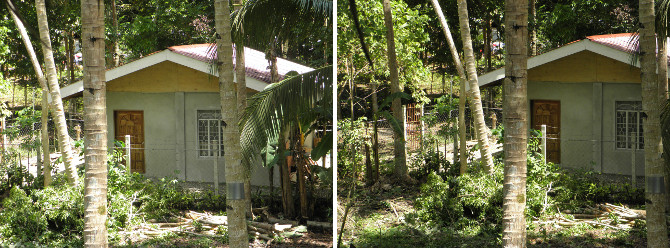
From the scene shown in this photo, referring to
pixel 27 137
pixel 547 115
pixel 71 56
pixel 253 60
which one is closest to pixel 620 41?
pixel 547 115

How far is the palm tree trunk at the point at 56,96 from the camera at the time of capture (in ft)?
14.2

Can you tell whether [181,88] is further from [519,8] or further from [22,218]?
[519,8]

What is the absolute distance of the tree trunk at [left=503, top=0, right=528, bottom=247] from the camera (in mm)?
2609

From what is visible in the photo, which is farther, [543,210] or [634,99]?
[543,210]

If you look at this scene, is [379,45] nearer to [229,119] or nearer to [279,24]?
[279,24]

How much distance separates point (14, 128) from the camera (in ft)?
18.7

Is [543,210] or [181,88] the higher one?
[181,88]

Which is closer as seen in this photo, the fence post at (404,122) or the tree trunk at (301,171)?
the fence post at (404,122)

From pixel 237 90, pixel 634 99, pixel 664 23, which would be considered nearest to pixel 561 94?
pixel 634 99

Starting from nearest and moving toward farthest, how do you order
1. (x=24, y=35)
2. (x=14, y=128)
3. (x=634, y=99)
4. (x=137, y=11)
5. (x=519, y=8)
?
1. (x=519, y=8)
2. (x=634, y=99)
3. (x=137, y=11)
4. (x=24, y=35)
5. (x=14, y=128)

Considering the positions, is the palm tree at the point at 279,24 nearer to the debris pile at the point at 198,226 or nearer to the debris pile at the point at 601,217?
the debris pile at the point at 198,226

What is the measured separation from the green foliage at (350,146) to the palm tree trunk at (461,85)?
0.71m

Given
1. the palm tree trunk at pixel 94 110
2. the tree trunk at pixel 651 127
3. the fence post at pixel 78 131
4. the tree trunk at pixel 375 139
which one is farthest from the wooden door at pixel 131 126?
the tree trunk at pixel 651 127

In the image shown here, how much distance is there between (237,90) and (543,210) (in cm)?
193
